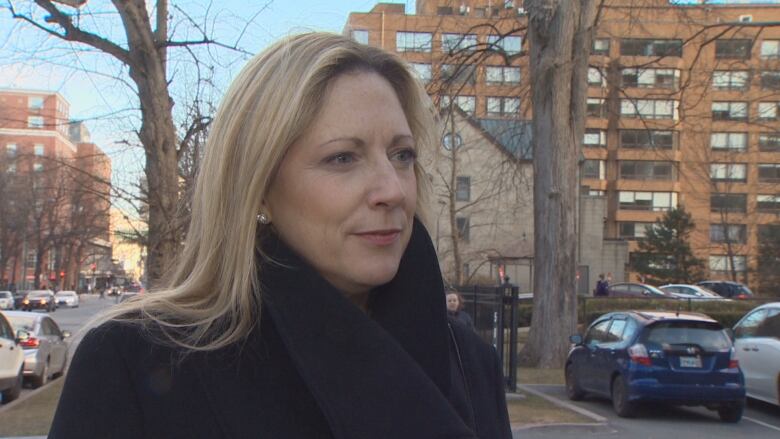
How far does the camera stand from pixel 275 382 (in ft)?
5.49

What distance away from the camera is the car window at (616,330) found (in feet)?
44.7

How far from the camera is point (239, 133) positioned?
1.84 metres

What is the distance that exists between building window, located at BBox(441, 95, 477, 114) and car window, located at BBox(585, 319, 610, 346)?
A: 7.18 metres

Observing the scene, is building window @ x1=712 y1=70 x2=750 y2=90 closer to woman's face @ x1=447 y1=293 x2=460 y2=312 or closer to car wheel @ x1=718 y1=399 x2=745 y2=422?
car wheel @ x1=718 y1=399 x2=745 y2=422

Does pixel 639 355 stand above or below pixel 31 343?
above

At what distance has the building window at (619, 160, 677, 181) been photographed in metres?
76.4

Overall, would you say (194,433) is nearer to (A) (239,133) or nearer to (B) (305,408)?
(B) (305,408)

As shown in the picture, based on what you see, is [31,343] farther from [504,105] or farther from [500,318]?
[504,105]

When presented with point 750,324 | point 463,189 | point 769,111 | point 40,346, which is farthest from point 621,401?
point 463,189

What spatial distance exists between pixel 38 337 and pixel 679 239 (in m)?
55.1

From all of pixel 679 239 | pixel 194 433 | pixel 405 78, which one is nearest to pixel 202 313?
pixel 194 433


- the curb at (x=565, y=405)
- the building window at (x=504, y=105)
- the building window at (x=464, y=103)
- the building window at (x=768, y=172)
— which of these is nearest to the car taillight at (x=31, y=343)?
the curb at (x=565, y=405)

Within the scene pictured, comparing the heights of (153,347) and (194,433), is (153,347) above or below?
above

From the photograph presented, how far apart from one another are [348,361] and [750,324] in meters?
14.5
